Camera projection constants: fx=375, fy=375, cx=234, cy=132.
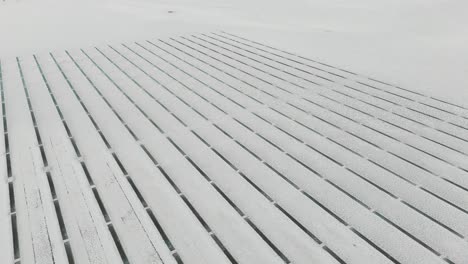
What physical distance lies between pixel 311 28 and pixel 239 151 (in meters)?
4.24

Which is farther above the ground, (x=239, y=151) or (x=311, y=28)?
(x=311, y=28)

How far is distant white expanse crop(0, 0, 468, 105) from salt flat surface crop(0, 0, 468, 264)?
0.05 metres

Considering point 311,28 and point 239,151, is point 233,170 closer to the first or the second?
point 239,151

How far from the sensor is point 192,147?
2.78 meters

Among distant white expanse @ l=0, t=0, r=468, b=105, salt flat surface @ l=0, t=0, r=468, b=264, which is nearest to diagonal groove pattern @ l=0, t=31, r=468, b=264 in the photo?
salt flat surface @ l=0, t=0, r=468, b=264

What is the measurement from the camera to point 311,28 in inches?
247

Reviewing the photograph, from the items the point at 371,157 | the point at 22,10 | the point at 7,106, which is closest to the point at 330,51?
the point at 371,157

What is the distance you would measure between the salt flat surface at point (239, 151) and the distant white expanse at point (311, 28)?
54mm

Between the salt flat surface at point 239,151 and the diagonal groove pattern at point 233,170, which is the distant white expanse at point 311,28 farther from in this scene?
the diagonal groove pattern at point 233,170

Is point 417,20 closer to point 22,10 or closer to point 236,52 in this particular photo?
point 236,52

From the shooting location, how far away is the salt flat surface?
1.91 metres

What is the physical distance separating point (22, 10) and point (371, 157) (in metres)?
8.69

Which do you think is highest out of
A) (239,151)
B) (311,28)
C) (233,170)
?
(311,28)

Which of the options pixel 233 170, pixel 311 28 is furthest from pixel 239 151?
pixel 311 28
